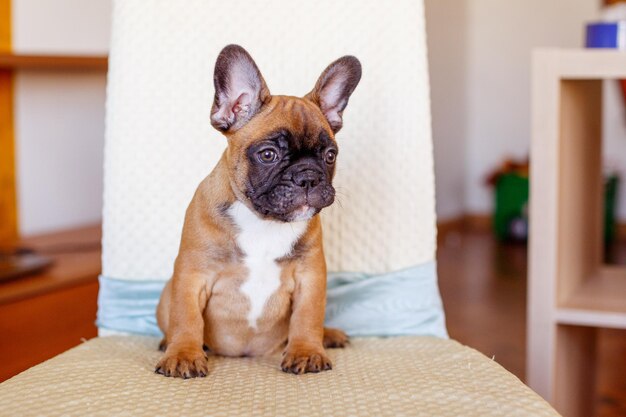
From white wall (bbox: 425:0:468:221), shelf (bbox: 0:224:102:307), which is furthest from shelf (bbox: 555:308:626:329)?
white wall (bbox: 425:0:468:221)

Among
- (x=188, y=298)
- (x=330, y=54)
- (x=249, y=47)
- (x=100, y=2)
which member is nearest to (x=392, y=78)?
(x=330, y=54)

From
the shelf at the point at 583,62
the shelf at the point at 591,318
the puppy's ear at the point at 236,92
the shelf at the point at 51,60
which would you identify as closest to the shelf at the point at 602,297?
the shelf at the point at 591,318

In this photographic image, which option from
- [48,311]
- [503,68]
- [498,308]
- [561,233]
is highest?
[503,68]

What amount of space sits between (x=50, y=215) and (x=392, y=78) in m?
1.76

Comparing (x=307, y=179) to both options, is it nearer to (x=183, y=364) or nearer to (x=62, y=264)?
(x=183, y=364)

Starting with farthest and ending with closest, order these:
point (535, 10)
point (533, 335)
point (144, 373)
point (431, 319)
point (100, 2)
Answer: point (535, 10) < point (100, 2) < point (533, 335) < point (431, 319) < point (144, 373)

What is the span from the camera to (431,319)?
134cm

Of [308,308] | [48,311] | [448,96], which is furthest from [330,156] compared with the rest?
[448,96]

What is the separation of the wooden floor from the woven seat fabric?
83cm

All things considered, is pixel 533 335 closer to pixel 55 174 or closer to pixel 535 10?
pixel 55 174

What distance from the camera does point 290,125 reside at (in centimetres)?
116

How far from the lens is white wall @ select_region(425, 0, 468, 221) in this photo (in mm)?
4828

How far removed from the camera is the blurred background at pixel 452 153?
2.48 metres

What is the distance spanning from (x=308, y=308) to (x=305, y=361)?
10 cm
